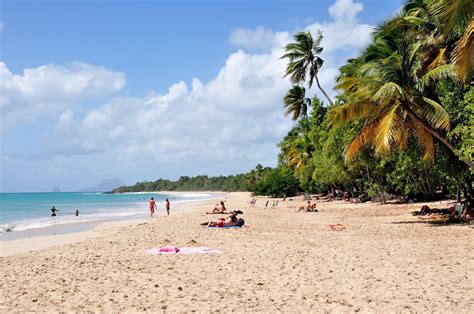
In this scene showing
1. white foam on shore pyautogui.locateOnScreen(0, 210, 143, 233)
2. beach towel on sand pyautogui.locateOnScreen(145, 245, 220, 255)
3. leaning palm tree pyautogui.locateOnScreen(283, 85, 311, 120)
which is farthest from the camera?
leaning palm tree pyautogui.locateOnScreen(283, 85, 311, 120)

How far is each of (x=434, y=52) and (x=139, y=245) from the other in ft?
45.0

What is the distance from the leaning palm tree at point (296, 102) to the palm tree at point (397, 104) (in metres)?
34.7

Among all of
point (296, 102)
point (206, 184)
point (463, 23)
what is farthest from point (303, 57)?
point (206, 184)

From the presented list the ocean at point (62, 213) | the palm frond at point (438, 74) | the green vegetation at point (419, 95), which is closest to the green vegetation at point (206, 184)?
the ocean at point (62, 213)

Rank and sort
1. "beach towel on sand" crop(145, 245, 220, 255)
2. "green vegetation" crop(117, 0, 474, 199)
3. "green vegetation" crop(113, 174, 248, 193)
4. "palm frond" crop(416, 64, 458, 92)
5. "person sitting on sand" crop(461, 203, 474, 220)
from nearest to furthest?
"beach towel on sand" crop(145, 245, 220, 255), "green vegetation" crop(117, 0, 474, 199), "palm frond" crop(416, 64, 458, 92), "person sitting on sand" crop(461, 203, 474, 220), "green vegetation" crop(113, 174, 248, 193)

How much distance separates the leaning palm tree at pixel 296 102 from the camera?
173ft

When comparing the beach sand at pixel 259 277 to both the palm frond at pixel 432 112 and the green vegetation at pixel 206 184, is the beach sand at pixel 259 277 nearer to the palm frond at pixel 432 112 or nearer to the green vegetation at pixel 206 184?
the palm frond at pixel 432 112

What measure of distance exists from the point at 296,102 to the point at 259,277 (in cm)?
4574

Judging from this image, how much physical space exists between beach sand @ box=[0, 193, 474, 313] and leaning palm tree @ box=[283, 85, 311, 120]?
3963 centimetres

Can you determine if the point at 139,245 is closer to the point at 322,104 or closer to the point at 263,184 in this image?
the point at 322,104

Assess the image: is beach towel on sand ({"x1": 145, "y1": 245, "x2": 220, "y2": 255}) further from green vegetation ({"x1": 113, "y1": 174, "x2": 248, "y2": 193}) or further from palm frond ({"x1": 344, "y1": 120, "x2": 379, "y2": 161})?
green vegetation ({"x1": 113, "y1": 174, "x2": 248, "y2": 193})

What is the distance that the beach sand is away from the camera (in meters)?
6.62

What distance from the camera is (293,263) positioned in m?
9.87

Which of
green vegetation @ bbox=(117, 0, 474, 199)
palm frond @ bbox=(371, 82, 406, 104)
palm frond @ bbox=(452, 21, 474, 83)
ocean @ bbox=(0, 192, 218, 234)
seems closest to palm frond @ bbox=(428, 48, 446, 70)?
green vegetation @ bbox=(117, 0, 474, 199)
